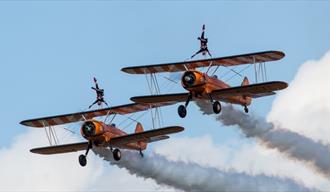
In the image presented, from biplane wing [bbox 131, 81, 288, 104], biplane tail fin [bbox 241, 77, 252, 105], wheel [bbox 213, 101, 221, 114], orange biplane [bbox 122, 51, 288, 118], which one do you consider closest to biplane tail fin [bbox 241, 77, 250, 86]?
biplane tail fin [bbox 241, 77, 252, 105]

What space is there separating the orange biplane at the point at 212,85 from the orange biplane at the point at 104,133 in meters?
1.98

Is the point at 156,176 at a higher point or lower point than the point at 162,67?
lower

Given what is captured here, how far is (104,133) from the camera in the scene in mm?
89938

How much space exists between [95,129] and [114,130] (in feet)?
6.38

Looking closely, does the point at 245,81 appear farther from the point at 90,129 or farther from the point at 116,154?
A: the point at 90,129

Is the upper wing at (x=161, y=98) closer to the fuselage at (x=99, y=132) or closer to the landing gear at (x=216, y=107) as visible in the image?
the landing gear at (x=216, y=107)

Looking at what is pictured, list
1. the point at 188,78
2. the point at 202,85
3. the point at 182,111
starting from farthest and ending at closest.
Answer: the point at 202,85
the point at 188,78
the point at 182,111

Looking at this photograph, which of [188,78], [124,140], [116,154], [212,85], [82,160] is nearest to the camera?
[188,78]

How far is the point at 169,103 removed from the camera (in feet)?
299

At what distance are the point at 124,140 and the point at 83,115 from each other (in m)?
5.12

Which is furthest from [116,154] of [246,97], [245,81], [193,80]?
[245,81]

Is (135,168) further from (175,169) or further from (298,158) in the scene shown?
(298,158)

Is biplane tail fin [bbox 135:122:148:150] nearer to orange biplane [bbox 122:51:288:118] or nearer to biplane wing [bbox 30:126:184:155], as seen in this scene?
biplane wing [bbox 30:126:184:155]

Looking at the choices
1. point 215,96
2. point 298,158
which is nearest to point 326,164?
point 298,158
